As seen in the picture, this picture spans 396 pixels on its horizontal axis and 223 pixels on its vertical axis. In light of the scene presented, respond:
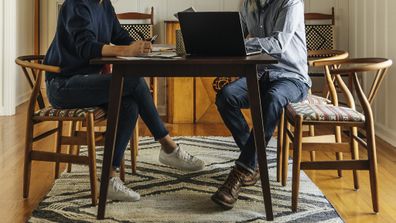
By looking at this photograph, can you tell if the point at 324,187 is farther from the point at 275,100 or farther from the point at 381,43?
the point at 381,43

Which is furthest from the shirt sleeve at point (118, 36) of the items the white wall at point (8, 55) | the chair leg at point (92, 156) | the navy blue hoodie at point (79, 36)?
the white wall at point (8, 55)

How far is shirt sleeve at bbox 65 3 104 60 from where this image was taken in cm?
202

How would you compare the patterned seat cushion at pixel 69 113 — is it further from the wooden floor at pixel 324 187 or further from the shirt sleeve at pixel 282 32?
the shirt sleeve at pixel 282 32

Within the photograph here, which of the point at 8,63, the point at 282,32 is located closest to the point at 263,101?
the point at 282,32

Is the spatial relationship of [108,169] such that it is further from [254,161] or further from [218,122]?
[218,122]

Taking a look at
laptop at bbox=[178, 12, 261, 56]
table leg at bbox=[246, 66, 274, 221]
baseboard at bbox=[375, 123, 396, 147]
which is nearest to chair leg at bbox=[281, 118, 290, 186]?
table leg at bbox=[246, 66, 274, 221]

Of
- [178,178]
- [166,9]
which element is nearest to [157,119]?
[178,178]

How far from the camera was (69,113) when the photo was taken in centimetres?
209

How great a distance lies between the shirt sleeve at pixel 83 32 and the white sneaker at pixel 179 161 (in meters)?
0.73

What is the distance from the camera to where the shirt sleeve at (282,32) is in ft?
7.22

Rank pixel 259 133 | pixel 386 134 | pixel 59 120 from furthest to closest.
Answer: pixel 386 134 < pixel 59 120 < pixel 259 133

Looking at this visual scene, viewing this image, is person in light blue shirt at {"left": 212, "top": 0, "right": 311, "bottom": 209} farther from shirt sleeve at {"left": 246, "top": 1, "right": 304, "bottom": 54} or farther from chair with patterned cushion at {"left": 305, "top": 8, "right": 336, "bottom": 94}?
chair with patterned cushion at {"left": 305, "top": 8, "right": 336, "bottom": 94}

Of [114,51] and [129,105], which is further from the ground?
[114,51]

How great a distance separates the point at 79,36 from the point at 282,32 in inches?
34.8
